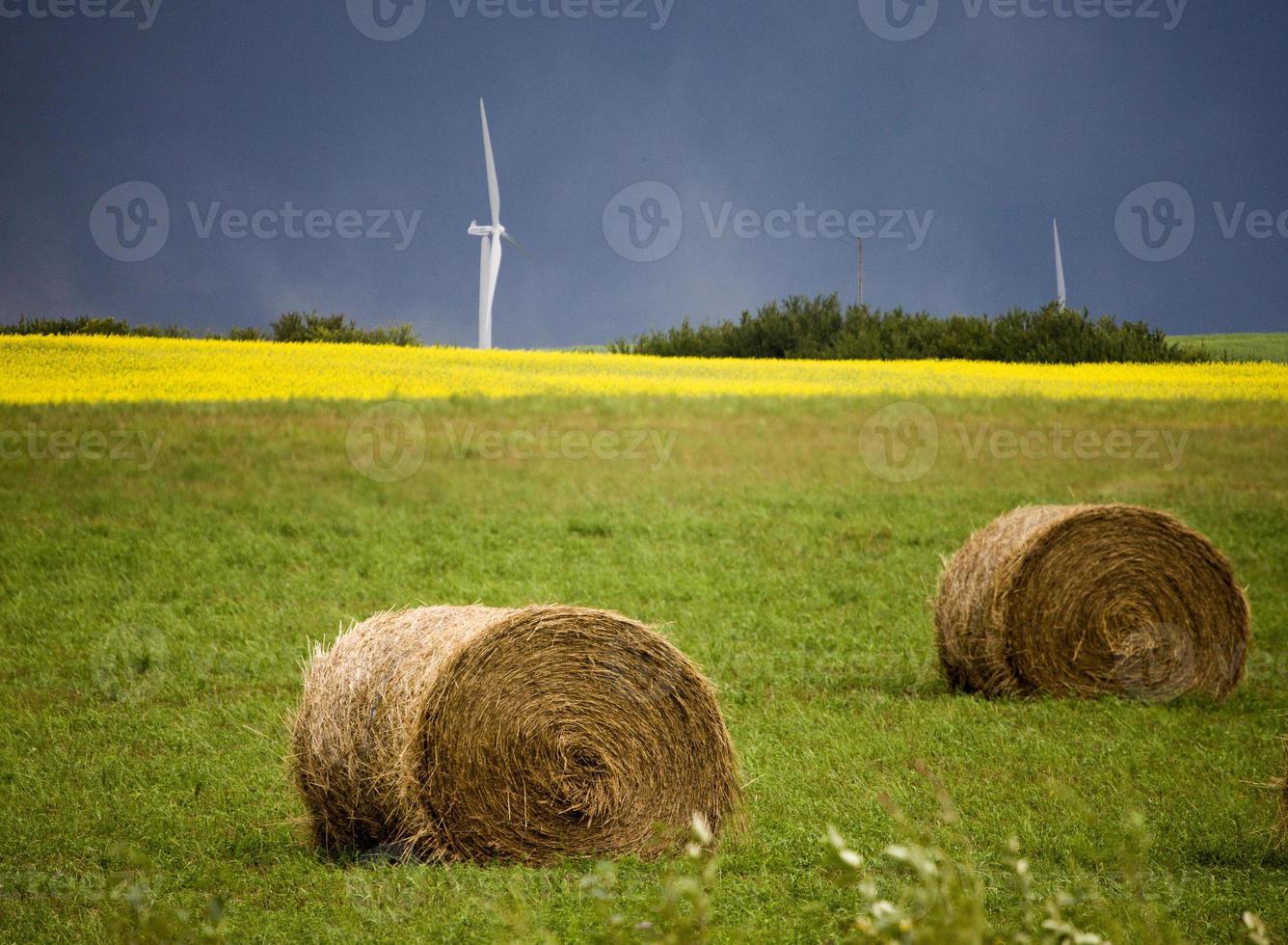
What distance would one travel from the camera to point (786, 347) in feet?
136

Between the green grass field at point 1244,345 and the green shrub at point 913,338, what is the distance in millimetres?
339

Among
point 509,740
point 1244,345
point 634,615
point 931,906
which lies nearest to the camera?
point 931,906

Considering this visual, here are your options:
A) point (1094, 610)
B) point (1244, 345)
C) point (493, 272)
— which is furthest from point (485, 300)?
point (1094, 610)

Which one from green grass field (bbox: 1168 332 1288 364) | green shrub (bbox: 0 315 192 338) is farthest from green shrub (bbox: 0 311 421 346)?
green grass field (bbox: 1168 332 1288 364)

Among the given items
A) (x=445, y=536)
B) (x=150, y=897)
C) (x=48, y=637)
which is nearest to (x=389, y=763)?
(x=150, y=897)

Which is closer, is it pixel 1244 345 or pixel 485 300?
pixel 1244 345

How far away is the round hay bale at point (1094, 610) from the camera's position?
1021cm

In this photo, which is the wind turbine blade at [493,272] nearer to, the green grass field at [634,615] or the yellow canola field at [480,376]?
the yellow canola field at [480,376]

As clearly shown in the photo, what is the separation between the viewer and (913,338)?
37.2 meters

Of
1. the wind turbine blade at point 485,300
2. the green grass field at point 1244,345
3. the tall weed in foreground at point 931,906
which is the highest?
the wind turbine blade at point 485,300

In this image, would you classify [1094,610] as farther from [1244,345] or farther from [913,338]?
[913,338]

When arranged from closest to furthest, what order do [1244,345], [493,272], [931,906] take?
[931,906]
[1244,345]
[493,272]

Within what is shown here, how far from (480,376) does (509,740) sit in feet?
71.6

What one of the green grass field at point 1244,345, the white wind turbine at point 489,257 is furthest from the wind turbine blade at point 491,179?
the green grass field at point 1244,345
